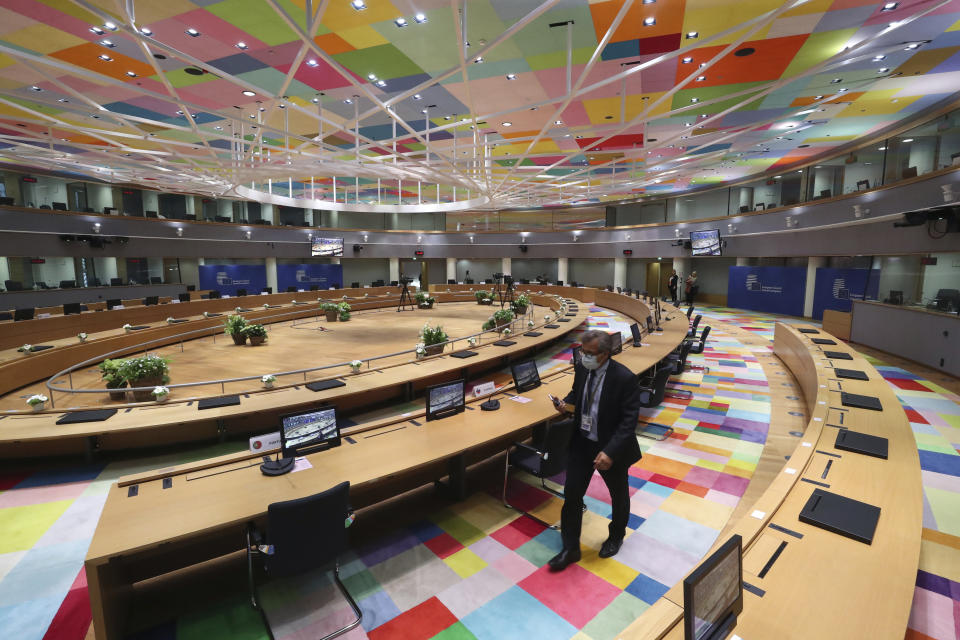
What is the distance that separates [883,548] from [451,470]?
119 inches

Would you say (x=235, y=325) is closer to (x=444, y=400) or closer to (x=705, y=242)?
(x=444, y=400)

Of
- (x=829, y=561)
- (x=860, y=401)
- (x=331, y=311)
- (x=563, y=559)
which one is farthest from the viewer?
(x=331, y=311)

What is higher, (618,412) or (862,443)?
(618,412)

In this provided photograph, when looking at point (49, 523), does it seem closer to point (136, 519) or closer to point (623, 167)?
point (136, 519)

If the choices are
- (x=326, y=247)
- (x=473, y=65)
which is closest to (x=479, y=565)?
(x=473, y=65)

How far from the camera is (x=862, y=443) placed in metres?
3.05

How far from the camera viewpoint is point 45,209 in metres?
13.9

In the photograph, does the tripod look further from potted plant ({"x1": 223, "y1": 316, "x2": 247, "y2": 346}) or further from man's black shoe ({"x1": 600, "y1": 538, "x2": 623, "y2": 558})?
man's black shoe ({"x1": 600, "y1": 538, "x2": 623, "y2": 558})

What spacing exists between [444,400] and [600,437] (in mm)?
1734

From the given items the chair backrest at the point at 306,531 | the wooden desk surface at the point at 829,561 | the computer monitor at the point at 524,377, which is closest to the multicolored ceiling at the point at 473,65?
the computer monitor at the point at 524,377

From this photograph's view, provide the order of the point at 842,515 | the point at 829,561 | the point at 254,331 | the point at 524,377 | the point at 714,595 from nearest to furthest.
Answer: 1. the point at 714,595
2. the point at 829,561
3. the point at 842,515
4. the point at 524,377
5. the point at 254,331

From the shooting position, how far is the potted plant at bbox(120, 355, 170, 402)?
6352 millimetres

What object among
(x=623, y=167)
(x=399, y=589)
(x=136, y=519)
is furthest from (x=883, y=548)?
(x=623, y=167)

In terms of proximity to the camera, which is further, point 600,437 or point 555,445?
point 555,445
